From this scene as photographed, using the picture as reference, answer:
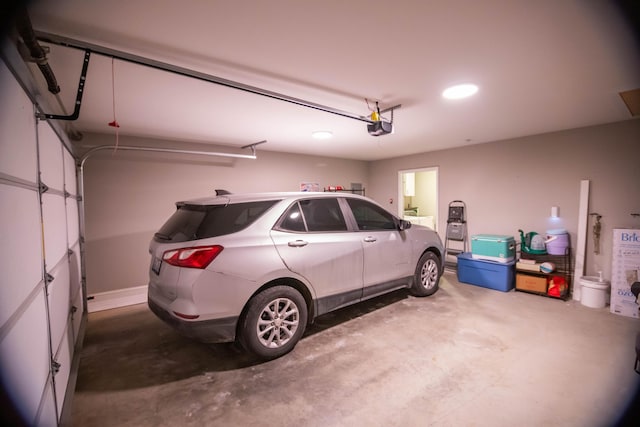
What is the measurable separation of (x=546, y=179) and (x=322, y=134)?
3713 millimetres

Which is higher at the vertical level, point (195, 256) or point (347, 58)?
point (347, 58)

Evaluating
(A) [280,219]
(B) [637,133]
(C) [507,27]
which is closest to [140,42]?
(A) [280,219]

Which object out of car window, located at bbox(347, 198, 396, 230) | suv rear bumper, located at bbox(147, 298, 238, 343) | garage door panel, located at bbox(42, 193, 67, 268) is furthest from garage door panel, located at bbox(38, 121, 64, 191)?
car window, located at bbox(347, 198, 396, 230)

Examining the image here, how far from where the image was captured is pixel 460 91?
8.36 feet

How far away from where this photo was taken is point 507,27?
5.30 ft

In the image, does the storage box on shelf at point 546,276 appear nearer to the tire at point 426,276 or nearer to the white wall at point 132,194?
the tire at point 426,276

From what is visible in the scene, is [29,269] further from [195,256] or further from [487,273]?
[487,273]

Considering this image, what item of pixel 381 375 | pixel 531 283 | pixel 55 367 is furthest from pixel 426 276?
pixel 55 367

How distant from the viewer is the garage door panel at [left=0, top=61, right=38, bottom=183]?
1101mm

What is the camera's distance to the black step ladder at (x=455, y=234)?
541cm

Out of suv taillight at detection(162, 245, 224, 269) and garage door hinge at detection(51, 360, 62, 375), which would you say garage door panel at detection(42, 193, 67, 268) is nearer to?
garage door hinge at detection(51, 360, 62, 375)

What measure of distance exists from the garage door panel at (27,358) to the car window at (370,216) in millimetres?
2649

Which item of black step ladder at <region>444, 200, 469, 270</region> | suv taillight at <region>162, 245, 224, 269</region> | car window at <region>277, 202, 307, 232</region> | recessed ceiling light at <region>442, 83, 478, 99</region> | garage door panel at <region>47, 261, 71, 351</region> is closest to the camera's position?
garage door panel at <region>47, 261, 71, 351</region>

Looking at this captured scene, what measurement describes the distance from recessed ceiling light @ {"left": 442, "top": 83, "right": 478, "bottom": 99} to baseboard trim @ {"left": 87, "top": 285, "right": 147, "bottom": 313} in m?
4.86
